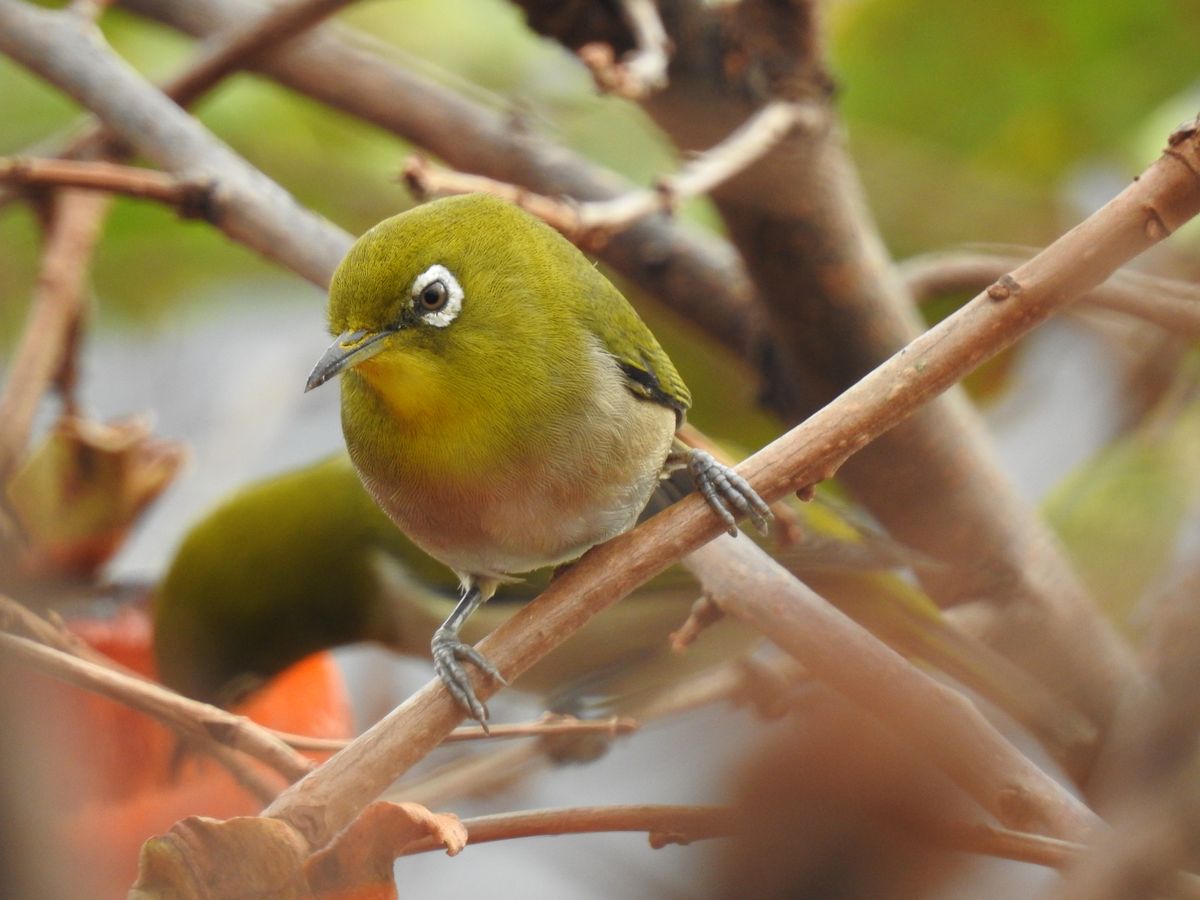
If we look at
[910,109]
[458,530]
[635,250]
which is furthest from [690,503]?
[910,109]

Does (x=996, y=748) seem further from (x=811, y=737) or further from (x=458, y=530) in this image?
(x=458, y=530)

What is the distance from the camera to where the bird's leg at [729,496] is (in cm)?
138

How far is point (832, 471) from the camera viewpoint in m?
1.30

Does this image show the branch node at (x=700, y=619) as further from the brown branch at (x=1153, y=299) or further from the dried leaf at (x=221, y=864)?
the dried leaf at (x=221, y=864)

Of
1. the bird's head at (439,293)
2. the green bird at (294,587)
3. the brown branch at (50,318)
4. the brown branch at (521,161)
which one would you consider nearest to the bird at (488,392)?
the bird's head at (439,293)

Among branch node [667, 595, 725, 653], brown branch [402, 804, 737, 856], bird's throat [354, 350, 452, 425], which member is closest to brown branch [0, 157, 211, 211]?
bird's throat [354, 350, 452, 425]

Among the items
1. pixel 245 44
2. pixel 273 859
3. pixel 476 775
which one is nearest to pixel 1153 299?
pixel 273 859

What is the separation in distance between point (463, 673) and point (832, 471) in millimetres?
472

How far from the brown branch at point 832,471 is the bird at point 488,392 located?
6.5 inches

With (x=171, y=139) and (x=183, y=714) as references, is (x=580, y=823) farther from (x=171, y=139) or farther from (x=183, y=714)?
(x=171, y=139)

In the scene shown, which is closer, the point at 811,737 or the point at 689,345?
the point at 811,737

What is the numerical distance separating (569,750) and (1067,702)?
2.36ft

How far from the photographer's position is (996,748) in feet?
3.62

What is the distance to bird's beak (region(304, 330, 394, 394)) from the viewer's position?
58.3 inches
